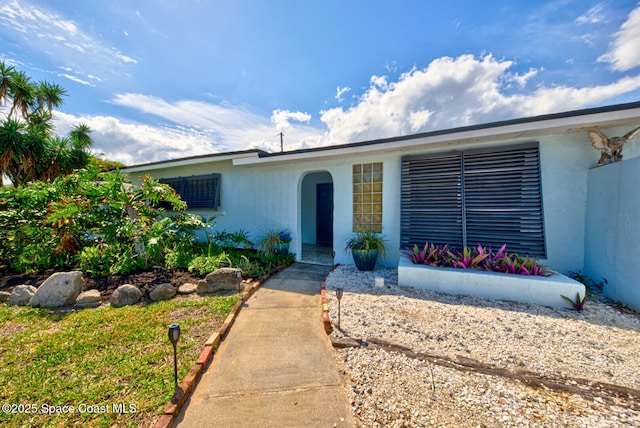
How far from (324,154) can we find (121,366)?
196 inches

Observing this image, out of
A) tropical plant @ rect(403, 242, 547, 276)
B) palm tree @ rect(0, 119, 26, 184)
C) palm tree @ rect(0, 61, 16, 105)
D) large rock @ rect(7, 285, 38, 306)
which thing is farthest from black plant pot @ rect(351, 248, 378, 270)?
palm tree @ rect(0, 61, 16, 105)

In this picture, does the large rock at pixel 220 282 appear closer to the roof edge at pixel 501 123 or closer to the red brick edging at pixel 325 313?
the red brick edging at pixel 325 313

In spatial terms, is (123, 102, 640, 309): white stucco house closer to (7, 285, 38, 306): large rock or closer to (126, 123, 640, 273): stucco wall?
(126, 123, 640, 273): stucco wall

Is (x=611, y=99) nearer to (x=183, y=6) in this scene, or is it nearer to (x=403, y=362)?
(x=403, y=362)

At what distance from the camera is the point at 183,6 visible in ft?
15.9

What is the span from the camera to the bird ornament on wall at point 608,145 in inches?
144

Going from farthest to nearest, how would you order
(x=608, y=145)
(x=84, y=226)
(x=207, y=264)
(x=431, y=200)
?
(x=84, y=226)
(x=431, y=200)
(x=207, y=264)
(x=608, y=145)

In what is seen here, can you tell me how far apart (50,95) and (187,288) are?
748 inches

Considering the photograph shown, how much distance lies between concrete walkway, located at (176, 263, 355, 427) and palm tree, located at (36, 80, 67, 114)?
2002cm

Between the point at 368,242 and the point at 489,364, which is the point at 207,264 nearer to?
the point at 368,242

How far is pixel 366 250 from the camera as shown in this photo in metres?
5.05

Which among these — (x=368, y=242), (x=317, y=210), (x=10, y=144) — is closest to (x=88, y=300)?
(x=368, y=242)

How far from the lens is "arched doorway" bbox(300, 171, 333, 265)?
8.39 meters

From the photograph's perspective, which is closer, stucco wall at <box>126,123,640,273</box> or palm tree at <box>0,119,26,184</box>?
stucco wall at <box>126,123,640,273</box>
